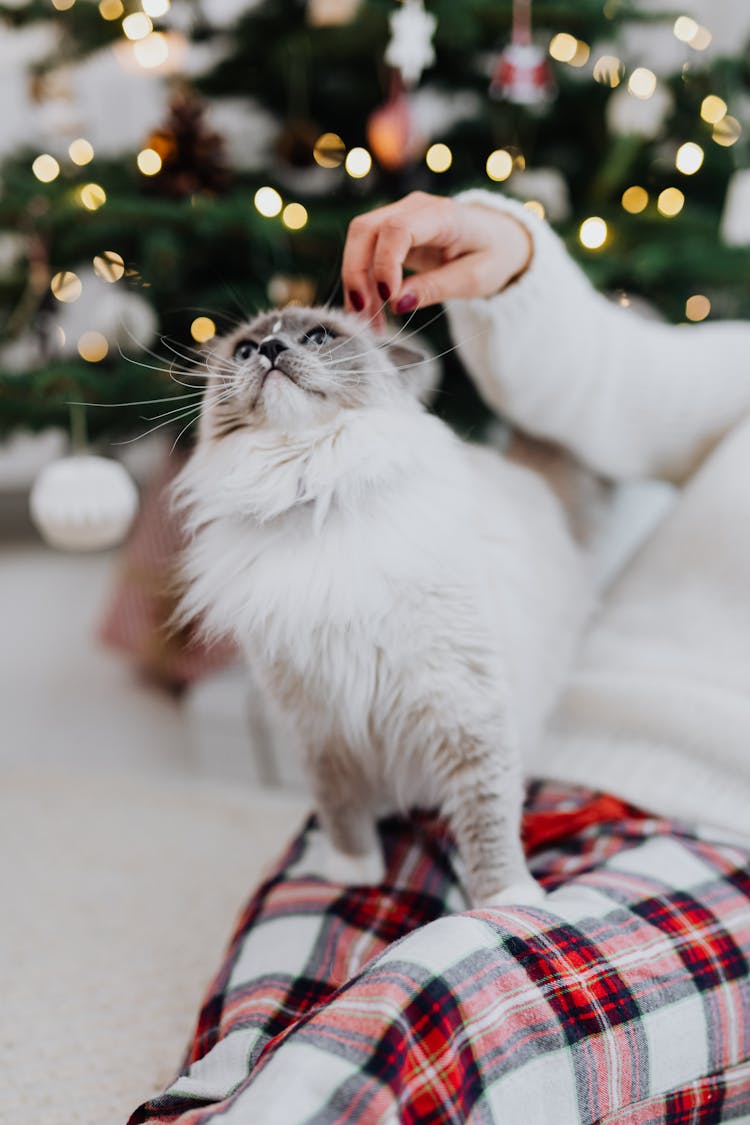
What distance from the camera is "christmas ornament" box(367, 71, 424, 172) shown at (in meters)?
1.42

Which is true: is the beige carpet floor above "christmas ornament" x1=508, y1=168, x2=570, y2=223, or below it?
below

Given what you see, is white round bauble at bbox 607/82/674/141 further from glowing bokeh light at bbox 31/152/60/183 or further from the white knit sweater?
glowing bokeh light at bbox 31/152/60/183

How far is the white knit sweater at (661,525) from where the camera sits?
0.86m

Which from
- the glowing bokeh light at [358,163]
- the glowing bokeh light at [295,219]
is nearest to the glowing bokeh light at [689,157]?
the glowing bokeh light at [358,163]

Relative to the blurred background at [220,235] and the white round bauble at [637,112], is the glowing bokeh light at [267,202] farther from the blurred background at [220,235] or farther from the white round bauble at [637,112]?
the white round bauble at [637,112]

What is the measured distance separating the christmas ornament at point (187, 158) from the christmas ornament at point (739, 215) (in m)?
0.85

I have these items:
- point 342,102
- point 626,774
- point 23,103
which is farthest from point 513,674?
point 23,103

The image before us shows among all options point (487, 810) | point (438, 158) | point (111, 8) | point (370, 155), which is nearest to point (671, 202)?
point (438, 158)

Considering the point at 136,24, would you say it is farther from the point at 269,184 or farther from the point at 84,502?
the point at 84,502

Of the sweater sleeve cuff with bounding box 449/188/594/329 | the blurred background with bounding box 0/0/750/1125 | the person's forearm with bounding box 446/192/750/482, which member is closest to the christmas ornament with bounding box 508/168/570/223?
the blurred background with bounding box 0/0/750/1125

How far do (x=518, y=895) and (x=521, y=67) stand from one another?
3.86 ft

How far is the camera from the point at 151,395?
142cm

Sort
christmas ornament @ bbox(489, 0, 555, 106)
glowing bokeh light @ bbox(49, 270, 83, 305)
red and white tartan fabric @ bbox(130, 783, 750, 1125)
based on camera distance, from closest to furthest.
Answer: red and white tartan fabric @ bbox(130, 783, 750, 1125)
christmas ornament @ bbox(489, 0, 555, 106)
glowing bokeh light @ bbox(49, 270, 83, 305)

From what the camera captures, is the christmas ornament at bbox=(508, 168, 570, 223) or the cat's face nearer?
the cat's face
